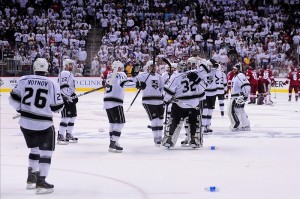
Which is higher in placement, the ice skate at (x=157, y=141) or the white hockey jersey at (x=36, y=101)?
the white hockey jersey at (x=36, y=101)

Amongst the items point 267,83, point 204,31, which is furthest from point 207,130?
point 204,31

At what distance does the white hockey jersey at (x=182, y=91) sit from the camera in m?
10.7

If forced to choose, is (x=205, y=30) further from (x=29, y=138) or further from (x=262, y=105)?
(x=29, y=138)

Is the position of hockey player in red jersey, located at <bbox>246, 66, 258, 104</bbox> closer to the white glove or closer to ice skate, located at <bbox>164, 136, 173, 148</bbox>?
the white glove

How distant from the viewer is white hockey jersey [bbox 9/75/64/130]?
7.11 metres

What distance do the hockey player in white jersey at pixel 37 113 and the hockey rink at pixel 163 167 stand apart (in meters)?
0.33

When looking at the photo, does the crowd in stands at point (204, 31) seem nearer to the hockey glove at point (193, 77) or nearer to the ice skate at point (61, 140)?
the ice skate at point (61, 140)

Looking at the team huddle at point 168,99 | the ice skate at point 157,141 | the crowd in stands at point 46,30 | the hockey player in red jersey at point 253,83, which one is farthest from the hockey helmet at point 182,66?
the crowd in stands at point 46,30

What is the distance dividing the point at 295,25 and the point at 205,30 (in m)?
4.87

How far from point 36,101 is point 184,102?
4.03 m

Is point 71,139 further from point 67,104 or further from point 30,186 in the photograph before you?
point 30,186

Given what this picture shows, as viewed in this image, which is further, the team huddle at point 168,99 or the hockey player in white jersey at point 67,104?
the hockey player in white jersey at point 67,104

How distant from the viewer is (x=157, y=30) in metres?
30.8

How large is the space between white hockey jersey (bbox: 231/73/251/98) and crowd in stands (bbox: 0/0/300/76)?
1227 cm
